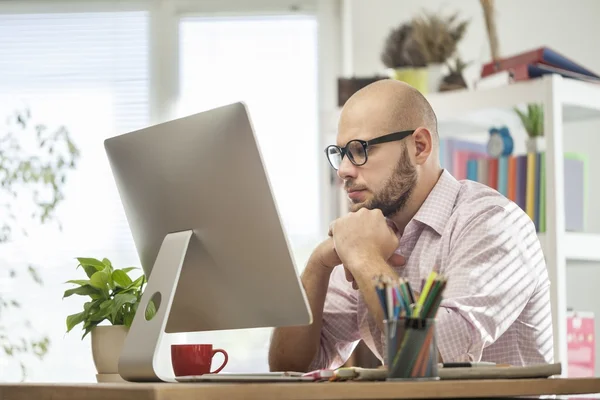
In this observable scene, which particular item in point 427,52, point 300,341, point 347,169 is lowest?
point 300,341

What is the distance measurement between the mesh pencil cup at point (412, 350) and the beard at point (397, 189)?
2.90 ft

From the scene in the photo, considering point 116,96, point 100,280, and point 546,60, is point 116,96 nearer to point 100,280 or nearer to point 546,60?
point 546,60

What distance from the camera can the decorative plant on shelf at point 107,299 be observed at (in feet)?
5.29

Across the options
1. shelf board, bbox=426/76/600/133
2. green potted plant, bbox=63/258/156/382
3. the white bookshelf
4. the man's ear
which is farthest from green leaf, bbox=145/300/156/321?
shelf board, bbox=426/76/600/133

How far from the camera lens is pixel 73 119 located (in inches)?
155

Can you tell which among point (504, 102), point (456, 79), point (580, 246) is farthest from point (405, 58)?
point (580, 246)

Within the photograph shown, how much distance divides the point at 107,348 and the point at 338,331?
0.65m

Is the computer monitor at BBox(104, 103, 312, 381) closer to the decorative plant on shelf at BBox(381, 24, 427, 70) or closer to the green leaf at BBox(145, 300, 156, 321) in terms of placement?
the green leaf at BBox(145, 300, 156, 321)

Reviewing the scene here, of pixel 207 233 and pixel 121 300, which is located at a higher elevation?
pixel 207 233

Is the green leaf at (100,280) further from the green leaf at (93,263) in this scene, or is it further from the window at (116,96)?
the window at (116,96)

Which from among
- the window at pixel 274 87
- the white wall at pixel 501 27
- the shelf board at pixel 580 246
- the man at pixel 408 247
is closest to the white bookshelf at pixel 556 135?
the shelf board at pixel 580 246

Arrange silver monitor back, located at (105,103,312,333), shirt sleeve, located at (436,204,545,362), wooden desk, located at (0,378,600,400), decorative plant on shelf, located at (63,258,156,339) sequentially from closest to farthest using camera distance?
wooden desk, located at (0,378,600,400) → silver monitor back, located at (105,103,312,333) → shirt sleeve, located at (436,204,545,362) → decorative plant on shelf, located at (63,258,156,339)

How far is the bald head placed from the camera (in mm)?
1963

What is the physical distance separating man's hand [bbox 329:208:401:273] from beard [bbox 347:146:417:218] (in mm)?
236
